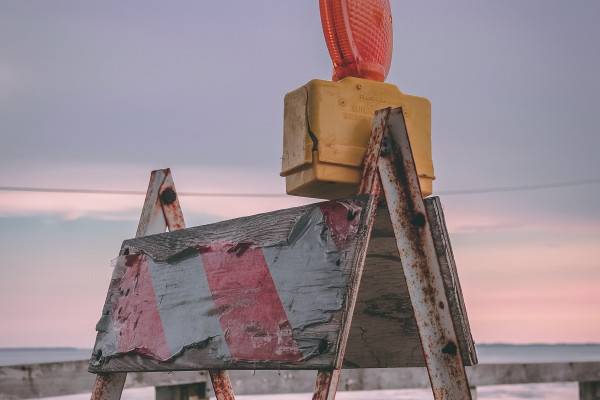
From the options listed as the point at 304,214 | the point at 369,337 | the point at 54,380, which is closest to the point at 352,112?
the point at 304,214

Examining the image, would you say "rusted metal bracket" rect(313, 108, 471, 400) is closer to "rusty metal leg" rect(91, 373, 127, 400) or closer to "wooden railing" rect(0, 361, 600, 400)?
"rusty metal leg" rect(91, 373, 127, 400)

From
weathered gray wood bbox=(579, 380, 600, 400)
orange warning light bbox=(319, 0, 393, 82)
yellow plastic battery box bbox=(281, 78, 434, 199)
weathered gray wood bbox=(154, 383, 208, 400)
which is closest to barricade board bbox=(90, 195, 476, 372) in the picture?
yellow plastic battery box bbox=(281, 78, 434, 199)

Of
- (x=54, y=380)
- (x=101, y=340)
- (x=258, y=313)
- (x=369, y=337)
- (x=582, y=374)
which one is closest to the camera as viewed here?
(x=258, y=313)

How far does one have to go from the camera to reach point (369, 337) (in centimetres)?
317

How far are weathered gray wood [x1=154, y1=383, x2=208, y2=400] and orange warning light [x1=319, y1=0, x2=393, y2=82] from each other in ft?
12.8

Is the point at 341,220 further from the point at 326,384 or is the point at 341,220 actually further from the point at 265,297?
the point at 326,384

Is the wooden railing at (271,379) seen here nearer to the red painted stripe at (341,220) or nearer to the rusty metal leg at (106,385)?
the rusty metal leg at (106,385)

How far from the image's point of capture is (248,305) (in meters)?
2.76

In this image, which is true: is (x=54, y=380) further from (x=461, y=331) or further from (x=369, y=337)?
(x=461, y=331)

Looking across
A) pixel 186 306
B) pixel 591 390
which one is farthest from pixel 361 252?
pixel 591 390

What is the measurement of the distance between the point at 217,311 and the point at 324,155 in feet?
2.14

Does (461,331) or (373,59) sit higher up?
(373,59)

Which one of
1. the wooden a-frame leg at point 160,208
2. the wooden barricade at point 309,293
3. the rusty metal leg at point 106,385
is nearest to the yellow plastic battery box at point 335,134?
the wooden barricade at point 309,293

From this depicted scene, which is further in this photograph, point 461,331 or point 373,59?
point 373,59
